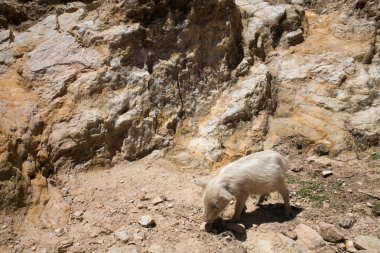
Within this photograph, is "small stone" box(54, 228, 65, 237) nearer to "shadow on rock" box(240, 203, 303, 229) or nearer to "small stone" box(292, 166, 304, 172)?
"shadow on rock" box(240, 203, 303, 229)

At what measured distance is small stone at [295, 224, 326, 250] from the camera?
17.4 feet

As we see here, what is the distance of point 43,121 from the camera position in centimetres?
674

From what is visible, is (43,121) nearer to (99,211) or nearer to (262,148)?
(99,211)

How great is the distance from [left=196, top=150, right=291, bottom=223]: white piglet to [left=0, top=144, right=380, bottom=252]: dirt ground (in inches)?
12.0

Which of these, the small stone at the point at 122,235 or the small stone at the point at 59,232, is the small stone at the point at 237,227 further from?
the small stone at the point at 59,232

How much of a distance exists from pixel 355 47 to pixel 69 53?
21.4 ft

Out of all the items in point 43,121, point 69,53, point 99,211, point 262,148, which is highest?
point 69,53

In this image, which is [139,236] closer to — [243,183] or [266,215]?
[243,183]

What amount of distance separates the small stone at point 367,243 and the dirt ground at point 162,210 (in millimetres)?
188

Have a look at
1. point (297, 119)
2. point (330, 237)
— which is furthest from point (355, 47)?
point (330, 237)

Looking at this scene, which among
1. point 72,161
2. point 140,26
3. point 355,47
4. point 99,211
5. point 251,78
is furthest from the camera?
point 355,47

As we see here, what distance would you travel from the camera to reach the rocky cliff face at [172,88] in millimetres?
6875

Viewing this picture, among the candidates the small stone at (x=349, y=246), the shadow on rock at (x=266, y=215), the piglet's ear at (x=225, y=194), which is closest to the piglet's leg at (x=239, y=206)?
the shadow on rock at (x=266, y=215)

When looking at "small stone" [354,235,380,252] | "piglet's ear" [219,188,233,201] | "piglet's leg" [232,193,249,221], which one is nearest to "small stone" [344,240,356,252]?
"small stone" [354,235,380,252]
